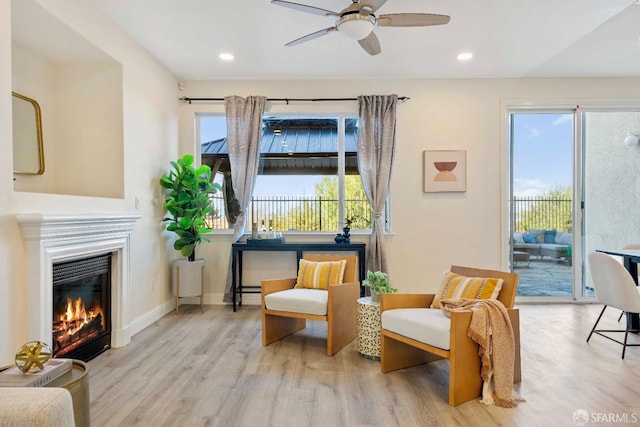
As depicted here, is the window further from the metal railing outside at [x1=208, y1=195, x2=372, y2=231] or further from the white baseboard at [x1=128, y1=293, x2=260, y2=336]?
the white baseboard at [x1=128, y1=293, x2=260, y2=336]

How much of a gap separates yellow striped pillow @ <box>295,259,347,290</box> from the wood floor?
0.50 m

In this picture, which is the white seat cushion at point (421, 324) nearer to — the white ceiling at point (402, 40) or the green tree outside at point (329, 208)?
the green tree outside at point (329, 208)

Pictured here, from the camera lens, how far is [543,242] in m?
4.89

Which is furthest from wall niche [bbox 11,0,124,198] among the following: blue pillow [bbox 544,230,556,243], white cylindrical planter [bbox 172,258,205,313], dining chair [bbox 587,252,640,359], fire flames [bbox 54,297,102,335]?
blue pillow [bbox 544,230,556,243]

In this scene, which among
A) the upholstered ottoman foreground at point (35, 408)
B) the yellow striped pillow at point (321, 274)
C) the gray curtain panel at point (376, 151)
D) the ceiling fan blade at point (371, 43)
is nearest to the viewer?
the upholstered ottoman foreground at point (35, 408)

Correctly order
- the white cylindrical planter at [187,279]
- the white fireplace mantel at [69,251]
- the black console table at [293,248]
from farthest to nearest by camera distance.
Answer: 1. the black console table at [293,248]
2. the white cylindrical planter at [187,279]
3. the white fireplace mantel at [69,251]

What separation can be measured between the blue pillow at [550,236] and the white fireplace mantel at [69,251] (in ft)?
15.9

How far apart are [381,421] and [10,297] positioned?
227 centimetres

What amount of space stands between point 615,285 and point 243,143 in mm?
3972

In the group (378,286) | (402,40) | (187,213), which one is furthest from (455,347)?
(187,213)

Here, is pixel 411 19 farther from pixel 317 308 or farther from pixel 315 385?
pixel 315 385

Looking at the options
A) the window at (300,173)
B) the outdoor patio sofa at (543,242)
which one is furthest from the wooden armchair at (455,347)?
the outdoor patio sofa at (543,242)

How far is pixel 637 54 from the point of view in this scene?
4070mm

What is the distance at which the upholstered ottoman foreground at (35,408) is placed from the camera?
1053mm
